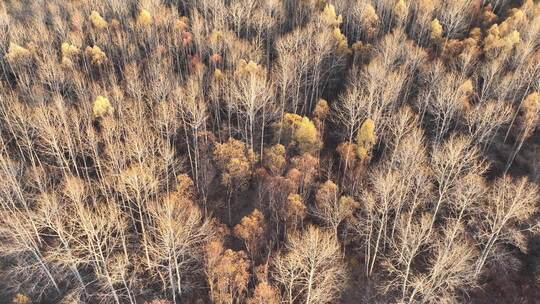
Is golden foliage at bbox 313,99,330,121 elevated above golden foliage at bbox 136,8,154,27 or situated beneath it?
situated beneath

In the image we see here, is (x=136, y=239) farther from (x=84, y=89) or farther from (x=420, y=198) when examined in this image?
(x=420, y=198)

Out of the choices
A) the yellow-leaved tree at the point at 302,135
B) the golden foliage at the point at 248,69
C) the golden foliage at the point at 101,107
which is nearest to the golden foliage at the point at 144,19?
the golden foliage at the point at 248,69

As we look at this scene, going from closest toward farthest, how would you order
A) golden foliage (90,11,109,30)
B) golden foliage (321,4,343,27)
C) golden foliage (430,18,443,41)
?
golden foliage (430,18,443,41), golden foliage (321,4,343,27), golden foliage (90,11,109,30)

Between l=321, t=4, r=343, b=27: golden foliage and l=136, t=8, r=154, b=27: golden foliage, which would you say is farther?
l=136, t=8, r=154, b=27: golden foliage

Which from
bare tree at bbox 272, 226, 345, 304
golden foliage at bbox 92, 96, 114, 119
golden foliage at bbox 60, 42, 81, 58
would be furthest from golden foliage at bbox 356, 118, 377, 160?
golden foliage at bbox 60, 42, 81, 58

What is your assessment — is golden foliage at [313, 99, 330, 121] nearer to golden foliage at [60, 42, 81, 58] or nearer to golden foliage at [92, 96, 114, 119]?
golden foliage at [92, 96, 114, 119]

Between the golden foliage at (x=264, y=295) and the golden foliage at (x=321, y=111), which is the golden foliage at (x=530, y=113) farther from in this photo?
the golden foliage at (x=264, y=295)

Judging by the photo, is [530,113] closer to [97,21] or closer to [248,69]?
[248,69]

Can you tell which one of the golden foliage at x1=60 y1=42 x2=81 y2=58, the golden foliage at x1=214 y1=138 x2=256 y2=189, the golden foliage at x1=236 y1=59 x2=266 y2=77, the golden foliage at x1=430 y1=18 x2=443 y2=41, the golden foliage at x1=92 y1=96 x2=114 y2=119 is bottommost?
the golden foliage at x1=214 y1=138 x2=256 y2=189
